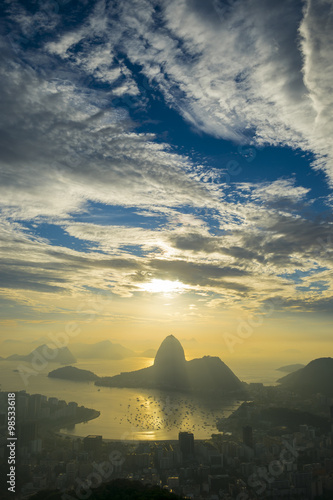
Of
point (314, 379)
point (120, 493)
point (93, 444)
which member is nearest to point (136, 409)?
point (93, 444)

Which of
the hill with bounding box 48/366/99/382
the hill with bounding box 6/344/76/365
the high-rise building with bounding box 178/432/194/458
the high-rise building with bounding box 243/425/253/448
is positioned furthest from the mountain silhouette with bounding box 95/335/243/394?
the hill with bounding box 6/344/76/365

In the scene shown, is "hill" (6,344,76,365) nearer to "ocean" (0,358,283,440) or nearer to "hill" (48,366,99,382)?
"hill" (48,366,99,382)

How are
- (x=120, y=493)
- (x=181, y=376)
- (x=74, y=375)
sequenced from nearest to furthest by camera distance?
(x=120, y=493) < (x=181, y=376) < (x=74, y=375)

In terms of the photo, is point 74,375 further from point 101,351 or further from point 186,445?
point 101,351

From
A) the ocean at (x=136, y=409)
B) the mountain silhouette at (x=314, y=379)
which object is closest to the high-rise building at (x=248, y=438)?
the ocean at (x=136, y=409)

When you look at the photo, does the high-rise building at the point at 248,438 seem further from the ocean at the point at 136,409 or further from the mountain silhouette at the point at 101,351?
the mountain silhouette at the point at 101,351
